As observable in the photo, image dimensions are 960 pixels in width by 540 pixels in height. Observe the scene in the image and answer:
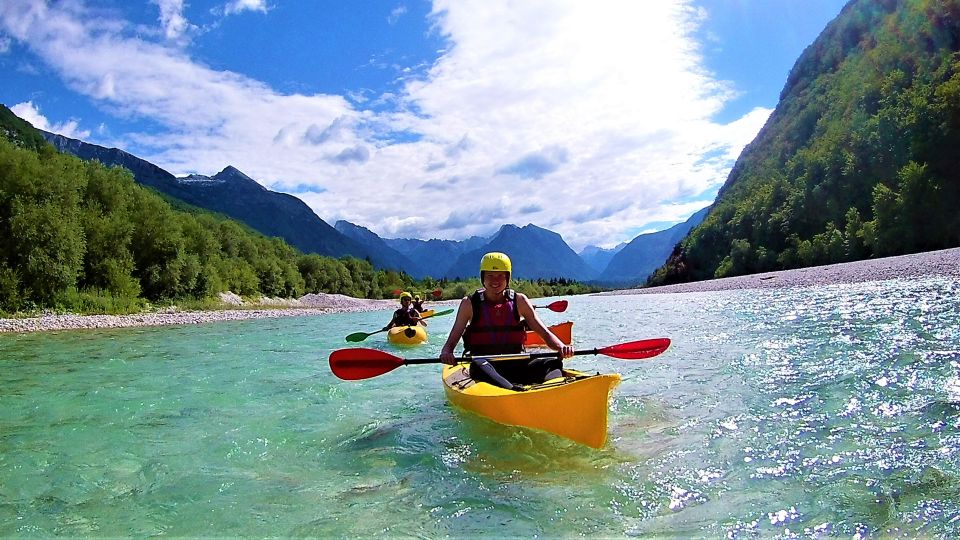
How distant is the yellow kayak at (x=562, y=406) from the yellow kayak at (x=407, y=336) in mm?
9595

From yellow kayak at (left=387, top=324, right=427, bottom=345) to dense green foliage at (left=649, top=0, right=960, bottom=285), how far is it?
39946mm

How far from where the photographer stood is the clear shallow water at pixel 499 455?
158 inches

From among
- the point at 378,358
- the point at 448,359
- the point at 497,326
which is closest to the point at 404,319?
the point at 378,358

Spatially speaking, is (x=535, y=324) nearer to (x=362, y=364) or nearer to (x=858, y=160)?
(x=362, y=364)

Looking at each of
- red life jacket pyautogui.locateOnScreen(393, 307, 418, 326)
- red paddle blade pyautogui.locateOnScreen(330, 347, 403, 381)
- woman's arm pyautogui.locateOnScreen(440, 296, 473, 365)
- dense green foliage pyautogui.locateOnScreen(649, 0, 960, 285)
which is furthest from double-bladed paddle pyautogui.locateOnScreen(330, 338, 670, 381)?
dense green foliage pyautogui.locateOnScreen(649, 0, 960, 285)

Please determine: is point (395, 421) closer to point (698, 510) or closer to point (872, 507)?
point (698, 510)

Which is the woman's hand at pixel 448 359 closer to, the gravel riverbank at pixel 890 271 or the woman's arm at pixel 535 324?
the woman's arm at pixel 535 324

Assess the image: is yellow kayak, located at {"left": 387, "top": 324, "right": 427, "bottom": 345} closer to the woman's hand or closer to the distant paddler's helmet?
the woman's hand

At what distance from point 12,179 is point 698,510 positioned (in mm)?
31597

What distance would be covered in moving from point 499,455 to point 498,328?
74.0 inches

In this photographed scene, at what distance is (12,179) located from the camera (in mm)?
25219

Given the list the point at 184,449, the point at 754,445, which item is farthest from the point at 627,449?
the point at 184,449

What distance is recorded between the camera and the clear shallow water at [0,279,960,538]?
13.2 feet

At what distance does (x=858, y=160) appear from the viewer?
173ft
